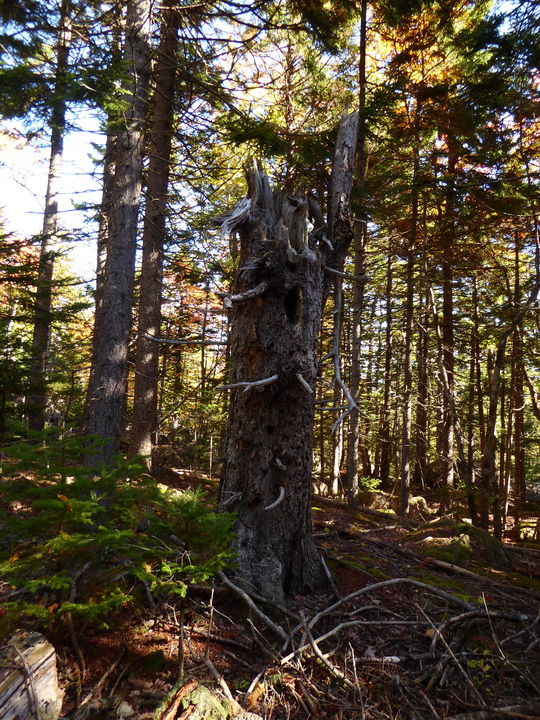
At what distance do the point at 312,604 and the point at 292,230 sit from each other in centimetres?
366

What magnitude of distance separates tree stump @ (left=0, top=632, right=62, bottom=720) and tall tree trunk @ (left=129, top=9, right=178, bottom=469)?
6.74 m

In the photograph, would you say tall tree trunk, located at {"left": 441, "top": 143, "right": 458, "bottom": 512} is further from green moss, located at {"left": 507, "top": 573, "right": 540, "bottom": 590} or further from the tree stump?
the tree stump

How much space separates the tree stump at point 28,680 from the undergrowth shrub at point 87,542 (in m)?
0.15

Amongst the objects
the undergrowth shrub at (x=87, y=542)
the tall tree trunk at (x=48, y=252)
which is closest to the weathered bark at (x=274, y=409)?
the undergrowth shrub at (x=87, y=542)

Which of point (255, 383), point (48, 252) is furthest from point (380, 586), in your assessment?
point (48, 252)

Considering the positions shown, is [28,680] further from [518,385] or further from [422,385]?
[518,385]

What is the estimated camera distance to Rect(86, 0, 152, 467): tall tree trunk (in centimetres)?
646

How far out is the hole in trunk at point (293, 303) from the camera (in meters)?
3.92

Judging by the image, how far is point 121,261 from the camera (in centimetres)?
675

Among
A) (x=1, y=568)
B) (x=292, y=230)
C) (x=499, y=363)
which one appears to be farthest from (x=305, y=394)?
(x=499, y=363)

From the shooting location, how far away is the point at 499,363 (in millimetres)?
7082

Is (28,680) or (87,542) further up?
(87,542)

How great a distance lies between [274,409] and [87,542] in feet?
6.28

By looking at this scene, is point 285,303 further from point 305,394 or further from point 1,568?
point 1,568
